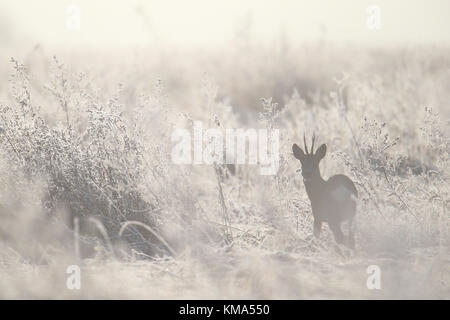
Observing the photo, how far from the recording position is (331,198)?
386 cm

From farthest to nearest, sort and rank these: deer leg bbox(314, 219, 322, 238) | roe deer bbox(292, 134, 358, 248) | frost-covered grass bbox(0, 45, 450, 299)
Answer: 1. deer leg bbox(314, 219, 322, 238)
2. roe deer bbox(292, 134, 358, 248)
3. frost-covered grass bbox(0, 45, 450, 299)

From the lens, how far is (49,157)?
4520 millimetres

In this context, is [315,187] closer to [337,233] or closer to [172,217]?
[337,233]

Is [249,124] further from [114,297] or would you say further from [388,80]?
[114,297]

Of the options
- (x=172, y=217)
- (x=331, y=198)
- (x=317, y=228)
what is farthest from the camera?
(x=172, y=217)

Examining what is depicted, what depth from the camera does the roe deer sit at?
3.86 m

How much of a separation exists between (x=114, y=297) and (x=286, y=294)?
0.97 meters

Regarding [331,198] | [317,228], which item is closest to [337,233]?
[317,228]

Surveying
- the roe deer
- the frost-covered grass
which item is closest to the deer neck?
the roe deer

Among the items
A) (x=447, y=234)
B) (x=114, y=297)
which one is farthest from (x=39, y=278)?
(x=447, y=234)

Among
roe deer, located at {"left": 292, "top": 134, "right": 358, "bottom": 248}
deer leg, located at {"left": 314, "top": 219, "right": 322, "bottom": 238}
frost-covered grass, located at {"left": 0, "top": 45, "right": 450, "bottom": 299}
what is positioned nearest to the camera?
frost-covered grass, located at {"left": 0, "top": 45, "right": 450, "bottom": 299}

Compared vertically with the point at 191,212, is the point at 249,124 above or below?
above

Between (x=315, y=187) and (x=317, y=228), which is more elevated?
(x=315, y=187)

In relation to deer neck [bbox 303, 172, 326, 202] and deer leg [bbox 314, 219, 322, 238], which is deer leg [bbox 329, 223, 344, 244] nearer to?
deer leg [bbox 314, 219, 322, 238]
